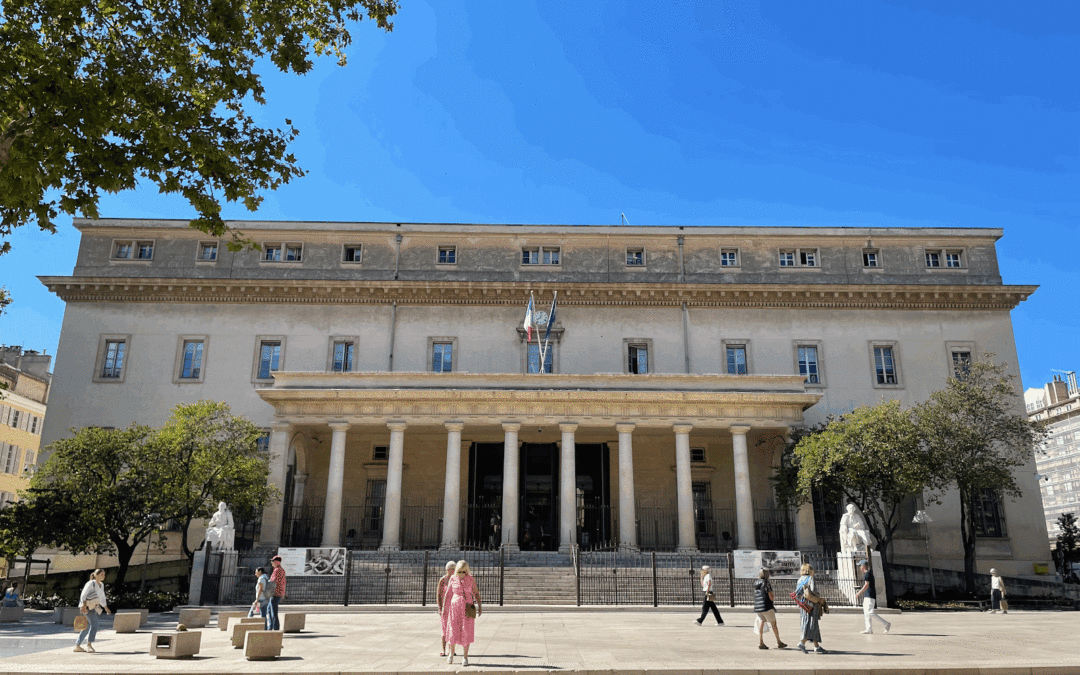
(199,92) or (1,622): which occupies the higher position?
(199,92)

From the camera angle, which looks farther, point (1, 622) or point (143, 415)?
point (143, 415)

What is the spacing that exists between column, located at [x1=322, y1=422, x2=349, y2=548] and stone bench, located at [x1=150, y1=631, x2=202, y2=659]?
48.3 feet

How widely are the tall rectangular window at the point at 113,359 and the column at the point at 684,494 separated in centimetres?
2521

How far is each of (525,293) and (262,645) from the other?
24463mm

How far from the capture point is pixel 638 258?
36.9 meters

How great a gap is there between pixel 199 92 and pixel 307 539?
2266 centimetres

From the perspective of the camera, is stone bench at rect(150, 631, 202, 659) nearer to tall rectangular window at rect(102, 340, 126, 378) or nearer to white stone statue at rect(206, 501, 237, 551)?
white stone statue at rect(206, 501, 237, 551)

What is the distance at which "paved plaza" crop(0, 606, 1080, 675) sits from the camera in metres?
11.2

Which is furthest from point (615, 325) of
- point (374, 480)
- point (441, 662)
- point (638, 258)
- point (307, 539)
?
point (441, 662)

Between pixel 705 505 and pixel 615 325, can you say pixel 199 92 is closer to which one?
pixel 615 325

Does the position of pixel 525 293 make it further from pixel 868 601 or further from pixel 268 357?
pixel 868 601

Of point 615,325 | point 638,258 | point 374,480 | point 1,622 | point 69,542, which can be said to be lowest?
point 1,622

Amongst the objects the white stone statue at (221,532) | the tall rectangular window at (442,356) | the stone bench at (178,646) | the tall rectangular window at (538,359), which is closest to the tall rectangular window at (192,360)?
the tall rectangular window at (442,356)

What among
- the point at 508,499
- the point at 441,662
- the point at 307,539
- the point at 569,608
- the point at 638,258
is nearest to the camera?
the point at 441,662
